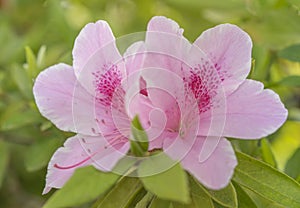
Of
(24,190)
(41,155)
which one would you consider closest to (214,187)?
(41,155)

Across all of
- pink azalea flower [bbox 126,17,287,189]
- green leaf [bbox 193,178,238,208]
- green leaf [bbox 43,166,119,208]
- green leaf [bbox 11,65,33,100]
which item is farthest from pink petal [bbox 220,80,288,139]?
green leaf [bbox 11,65,33,100]

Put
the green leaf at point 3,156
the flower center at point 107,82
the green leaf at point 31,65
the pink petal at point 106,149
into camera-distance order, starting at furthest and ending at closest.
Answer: the green leaf at point 3,156 → the green leaf at point 31,65 → the flower center at point 107,82 → the pink petal at point 106,149

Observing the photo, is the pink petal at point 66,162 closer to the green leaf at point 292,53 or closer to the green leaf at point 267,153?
the green leaf at point 267,153

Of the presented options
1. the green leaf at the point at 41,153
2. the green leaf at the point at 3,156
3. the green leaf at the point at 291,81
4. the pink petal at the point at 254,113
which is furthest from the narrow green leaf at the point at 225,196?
the green leaf at the point at 3,156

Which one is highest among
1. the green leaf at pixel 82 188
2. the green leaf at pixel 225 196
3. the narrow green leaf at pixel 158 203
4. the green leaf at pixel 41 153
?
the green leaf at pixel 82 188

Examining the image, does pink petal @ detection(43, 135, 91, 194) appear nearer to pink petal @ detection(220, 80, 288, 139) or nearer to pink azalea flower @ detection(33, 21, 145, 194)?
pink azalea flower @ detection(33, 21, 145, 194)

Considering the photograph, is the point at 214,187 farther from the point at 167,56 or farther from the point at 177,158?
the point at 167,56
